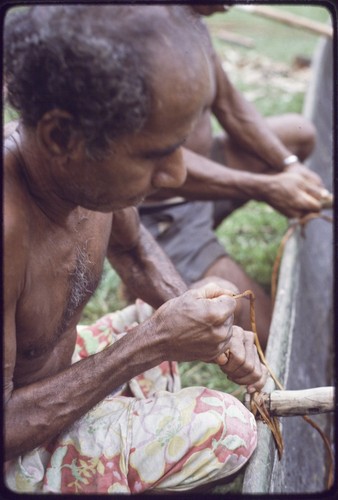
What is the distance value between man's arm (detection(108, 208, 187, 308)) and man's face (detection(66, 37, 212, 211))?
57 centimetres

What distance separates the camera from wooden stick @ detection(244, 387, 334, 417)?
1636 millimetres

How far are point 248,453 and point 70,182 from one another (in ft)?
2.82

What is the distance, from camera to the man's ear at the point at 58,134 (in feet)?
4.50

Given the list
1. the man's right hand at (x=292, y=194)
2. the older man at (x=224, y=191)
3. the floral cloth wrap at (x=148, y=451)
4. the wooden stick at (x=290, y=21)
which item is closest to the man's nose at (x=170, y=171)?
the floral cloth wrap at (x=148, y=451)

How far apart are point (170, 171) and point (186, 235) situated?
60.5 inches

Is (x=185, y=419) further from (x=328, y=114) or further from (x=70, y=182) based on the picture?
(x=328, y=114)

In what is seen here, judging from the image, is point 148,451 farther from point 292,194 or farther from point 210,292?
point 292,194

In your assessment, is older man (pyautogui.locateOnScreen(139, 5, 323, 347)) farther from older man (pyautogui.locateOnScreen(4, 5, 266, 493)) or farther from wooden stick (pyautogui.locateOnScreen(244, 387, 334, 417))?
older man (pyautogui.locateOnScreen(4, 5, 266, 493))

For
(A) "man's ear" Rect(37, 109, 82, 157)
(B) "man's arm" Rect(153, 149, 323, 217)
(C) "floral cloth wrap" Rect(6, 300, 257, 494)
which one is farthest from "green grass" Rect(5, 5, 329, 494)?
(C) "floral cloth wrap" Rect(6, 300, 257, 494)

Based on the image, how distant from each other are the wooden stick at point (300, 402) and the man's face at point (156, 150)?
67 centimetres

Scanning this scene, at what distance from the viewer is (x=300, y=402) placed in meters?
1.67

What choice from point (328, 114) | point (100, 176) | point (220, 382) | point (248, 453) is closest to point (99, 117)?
point (100, 176)

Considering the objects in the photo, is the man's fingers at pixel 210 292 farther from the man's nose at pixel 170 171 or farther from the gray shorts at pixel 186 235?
the gray shorts at pixel 186 235

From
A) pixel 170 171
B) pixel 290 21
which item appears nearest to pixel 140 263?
pixel 170 171
